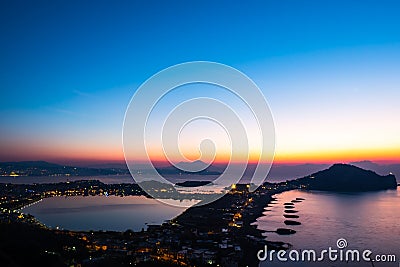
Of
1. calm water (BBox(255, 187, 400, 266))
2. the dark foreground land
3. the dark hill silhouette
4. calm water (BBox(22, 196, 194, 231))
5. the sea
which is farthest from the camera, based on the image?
the dark hill silhouette

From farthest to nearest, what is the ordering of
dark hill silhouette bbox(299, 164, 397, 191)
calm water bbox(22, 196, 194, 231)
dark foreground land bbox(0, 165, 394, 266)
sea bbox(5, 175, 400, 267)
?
dark hill silhouette bbox(299, 164, 397, 191), calm water bbox(22, 196, 194, 231), sea bbox(5, 175, 400, 267), dark foreground land bbox(0, 165, 394, 266)

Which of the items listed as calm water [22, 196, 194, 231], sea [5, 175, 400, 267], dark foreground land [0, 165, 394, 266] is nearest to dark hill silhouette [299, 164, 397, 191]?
sea [5, 175, 400, 267]

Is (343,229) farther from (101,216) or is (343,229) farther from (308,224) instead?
(101,216)

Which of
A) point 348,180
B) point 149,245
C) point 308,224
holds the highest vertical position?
point 348,180

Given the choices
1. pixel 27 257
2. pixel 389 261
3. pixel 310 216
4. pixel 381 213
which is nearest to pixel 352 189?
pixel 381 213

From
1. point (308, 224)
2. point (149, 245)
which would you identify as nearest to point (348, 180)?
point (308, 224)

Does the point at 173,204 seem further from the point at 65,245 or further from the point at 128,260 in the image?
the point at 128,260

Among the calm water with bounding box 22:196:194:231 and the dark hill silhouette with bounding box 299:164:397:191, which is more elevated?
the dark hill silhouette with bounding box 299:164:397:191

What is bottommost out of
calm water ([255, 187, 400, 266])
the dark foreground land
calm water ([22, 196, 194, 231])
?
calm water ([22, 196, 194, 231])

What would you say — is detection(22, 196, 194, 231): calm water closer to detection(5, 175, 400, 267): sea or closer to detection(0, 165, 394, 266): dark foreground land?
detection(5, 175, 400, 267): sea
